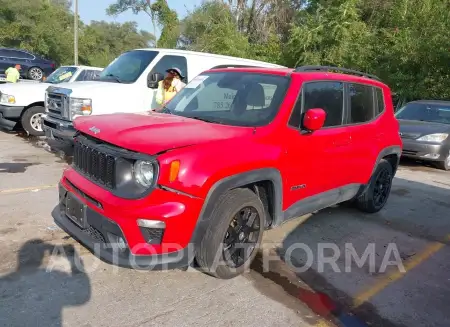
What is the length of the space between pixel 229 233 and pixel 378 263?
1.67m

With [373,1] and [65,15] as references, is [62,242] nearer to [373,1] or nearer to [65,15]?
[373,1]

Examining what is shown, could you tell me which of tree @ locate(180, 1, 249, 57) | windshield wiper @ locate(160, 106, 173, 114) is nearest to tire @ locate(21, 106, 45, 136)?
windshield wiper @ locate(160, 106, 173, 114)

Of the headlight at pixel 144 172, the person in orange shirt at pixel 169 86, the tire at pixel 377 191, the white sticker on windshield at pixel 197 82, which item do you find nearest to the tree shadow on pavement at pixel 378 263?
the tire at pixel 377 191

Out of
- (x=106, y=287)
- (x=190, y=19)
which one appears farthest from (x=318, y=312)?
(x=190, y=19)

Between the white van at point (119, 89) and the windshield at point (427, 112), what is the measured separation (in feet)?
16.4

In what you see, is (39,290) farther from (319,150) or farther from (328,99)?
(328,99)

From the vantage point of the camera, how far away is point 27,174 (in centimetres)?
639

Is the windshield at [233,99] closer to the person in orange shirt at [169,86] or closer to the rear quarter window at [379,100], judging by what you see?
the rear quarter window at [379,100]

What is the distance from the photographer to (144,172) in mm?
2961

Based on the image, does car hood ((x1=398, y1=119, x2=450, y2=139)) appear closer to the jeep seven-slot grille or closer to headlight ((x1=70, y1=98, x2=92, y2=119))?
headlight ((x1=70, y1=98, x2=92, y2=119))

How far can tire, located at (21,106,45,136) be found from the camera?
920cm

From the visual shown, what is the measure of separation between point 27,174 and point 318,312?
5154mm

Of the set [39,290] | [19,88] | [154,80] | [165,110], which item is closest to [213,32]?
[19,88]

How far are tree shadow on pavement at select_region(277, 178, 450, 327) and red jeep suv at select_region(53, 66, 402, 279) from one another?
47cm
